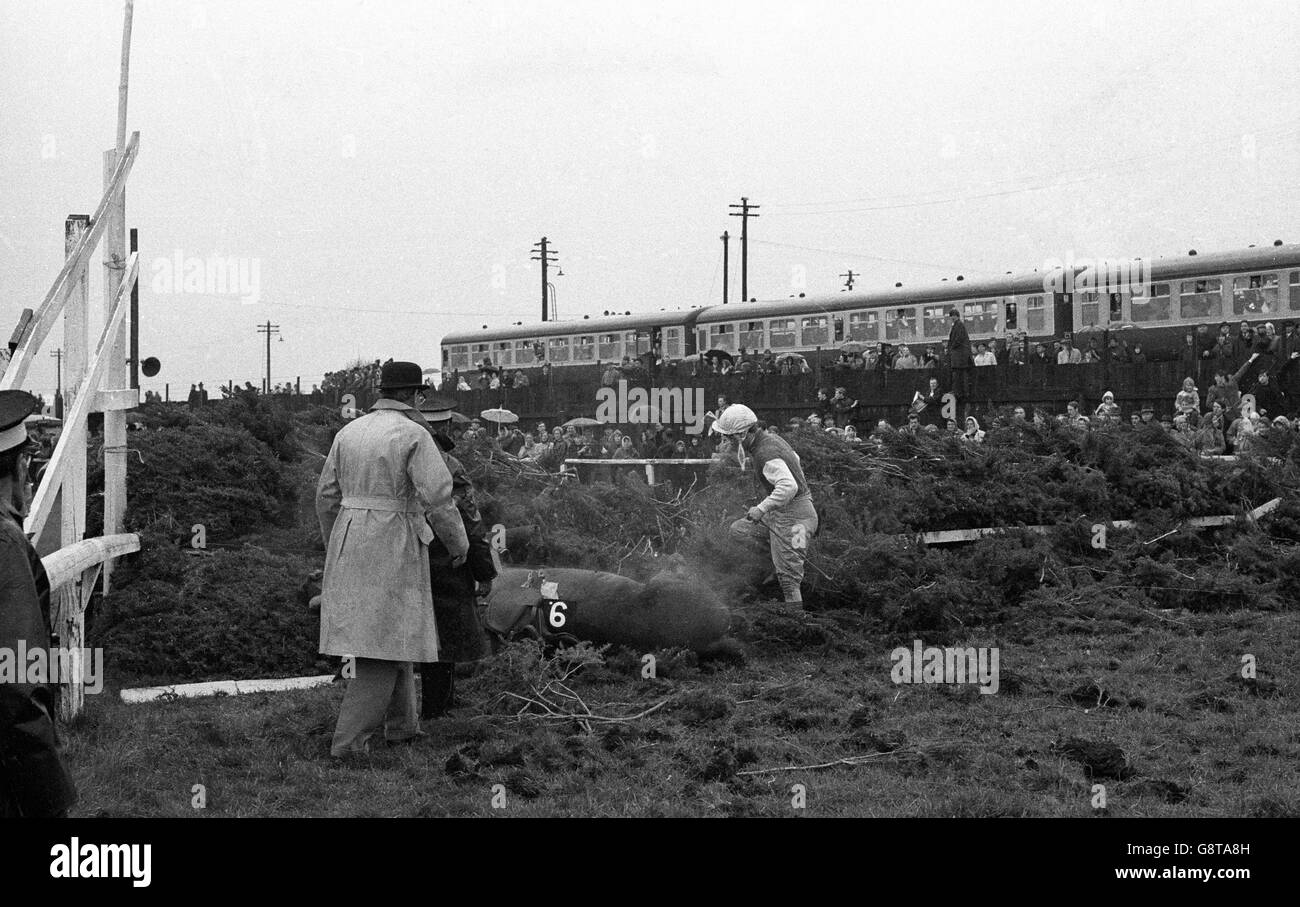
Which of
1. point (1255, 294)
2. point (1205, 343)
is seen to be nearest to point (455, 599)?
point (1205, 343)

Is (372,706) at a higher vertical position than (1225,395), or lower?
lower

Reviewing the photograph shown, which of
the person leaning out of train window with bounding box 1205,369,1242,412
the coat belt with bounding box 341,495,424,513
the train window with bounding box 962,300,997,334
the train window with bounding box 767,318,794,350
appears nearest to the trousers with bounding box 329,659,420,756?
the coat belt with bounding box 341,495,424,513

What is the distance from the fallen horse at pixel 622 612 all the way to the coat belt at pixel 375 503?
188 centimetres

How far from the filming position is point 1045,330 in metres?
25.9

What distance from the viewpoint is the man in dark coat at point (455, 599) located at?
21.8 feet

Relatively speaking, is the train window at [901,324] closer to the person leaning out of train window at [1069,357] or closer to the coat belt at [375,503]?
the person leaning out of train window at [1069,357]

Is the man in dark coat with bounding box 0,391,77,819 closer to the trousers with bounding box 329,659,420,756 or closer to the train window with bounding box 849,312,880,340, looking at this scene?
the trousers with bounding box 329,659,420,756

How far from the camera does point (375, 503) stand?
20.2 ft

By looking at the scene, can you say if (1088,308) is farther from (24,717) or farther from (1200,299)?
(24,717)

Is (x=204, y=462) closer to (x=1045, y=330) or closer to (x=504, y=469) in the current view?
(x=504, y=469)

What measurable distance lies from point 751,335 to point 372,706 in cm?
2683
